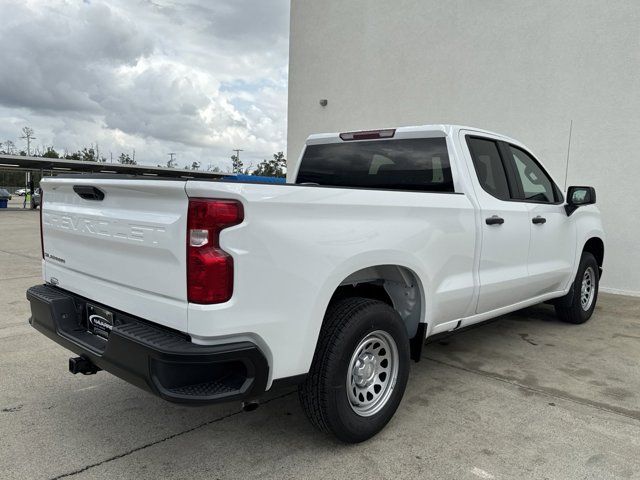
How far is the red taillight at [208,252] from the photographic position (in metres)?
2.15

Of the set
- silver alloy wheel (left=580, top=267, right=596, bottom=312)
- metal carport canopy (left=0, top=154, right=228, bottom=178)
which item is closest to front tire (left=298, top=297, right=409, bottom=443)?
silver alloy wheel (left=580, top=267, right=596, bottom=312)

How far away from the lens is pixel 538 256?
4.54 meters

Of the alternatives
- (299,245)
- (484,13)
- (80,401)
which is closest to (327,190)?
(299,245)

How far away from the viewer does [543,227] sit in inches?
179

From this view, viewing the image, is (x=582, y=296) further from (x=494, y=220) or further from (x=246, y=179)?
(x=246, y=179)

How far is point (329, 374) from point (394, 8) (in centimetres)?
938

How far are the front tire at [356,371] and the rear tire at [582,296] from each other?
3306mm

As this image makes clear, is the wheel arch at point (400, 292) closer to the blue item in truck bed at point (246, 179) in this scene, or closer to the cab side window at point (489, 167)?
the blue item in truck bed at point (246, 179)

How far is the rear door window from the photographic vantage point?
3.80m

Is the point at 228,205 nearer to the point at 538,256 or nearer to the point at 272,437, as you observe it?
the point at 272,437

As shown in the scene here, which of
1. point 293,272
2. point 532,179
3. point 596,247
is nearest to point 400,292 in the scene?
point 293,272

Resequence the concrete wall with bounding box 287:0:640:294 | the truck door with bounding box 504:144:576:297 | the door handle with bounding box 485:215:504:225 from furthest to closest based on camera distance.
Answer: the concrete wall with bounding box 287:0:640:294
the truck door with bounding box 504:144:576:297
the door handle with bounding box 485:215:504:225

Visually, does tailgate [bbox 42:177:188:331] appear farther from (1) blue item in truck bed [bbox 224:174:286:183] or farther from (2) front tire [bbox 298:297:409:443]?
(2) front tire [bbox 298:297:409:443]

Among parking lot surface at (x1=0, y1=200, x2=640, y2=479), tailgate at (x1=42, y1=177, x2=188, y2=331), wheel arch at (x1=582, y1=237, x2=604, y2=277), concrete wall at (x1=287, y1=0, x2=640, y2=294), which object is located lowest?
parking lot surface at (x1=0, y1=200, x2=640, y2=479)
